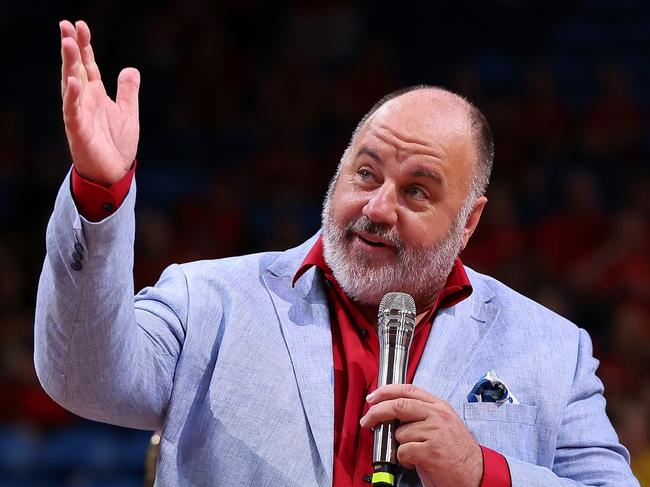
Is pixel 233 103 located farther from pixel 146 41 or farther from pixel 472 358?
pixel 472 358

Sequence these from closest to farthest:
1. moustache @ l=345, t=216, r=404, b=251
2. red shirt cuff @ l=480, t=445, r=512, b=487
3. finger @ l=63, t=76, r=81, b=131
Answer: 1. finger @ l=63, t=76, r=81, b=131
2. red shirt cuff @ l=480, t=445, r=512, b=487
3. moustache @ l=345, t=216, r=404, b=251

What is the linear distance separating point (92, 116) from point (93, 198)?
0.14m

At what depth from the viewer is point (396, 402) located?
6.16 feet

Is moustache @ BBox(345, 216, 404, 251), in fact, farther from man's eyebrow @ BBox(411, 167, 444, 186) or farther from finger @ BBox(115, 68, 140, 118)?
finger @ BBox(115, 68, 140, 118)

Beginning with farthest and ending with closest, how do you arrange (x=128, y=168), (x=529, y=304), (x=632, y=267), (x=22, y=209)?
(x=22, y=209), (x=632, y=267), (x=529, y=304), (x=128, y=168)

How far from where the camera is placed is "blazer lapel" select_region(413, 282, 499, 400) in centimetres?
221

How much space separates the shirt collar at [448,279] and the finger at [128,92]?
57cm

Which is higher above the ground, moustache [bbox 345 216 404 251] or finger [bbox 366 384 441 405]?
moustache [bbox 345 216 404 251]

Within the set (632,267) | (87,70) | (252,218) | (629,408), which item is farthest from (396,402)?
(252,218)

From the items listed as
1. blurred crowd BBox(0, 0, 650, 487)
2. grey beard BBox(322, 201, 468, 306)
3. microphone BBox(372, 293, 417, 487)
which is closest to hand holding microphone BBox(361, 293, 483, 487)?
microphone BBox(372, 293, 417, 487)

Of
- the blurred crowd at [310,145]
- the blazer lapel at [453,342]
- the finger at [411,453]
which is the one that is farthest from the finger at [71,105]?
the blurred crowd at [310,145]

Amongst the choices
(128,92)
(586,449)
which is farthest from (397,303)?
(128,92)

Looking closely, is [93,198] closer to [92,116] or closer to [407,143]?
[92,116]

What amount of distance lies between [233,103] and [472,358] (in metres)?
5.75
